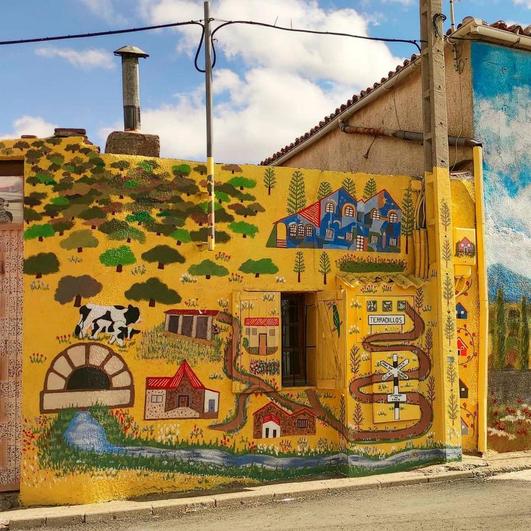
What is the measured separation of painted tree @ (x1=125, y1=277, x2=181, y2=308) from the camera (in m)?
7.78

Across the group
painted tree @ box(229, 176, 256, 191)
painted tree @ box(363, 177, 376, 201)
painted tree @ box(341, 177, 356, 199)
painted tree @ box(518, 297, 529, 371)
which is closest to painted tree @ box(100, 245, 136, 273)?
painted tree @ box(229, 176, 256, 191)

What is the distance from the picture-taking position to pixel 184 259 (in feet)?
26.3

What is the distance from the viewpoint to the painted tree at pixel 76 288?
24.8 feet

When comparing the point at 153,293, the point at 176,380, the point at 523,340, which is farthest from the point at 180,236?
the point at 523,340

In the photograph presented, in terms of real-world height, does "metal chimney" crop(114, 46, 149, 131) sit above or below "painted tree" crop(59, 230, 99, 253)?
above

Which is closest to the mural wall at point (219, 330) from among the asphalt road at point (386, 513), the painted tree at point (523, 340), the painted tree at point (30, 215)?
the painted tree at point (30, 215)

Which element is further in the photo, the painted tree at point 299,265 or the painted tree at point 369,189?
the painted tree at point 369,189

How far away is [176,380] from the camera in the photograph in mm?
7863

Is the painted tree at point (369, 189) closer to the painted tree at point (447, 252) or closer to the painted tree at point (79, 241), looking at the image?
the painted tree at point (447, 252)

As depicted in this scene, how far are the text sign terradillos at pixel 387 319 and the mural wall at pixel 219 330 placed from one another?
0.02 meters

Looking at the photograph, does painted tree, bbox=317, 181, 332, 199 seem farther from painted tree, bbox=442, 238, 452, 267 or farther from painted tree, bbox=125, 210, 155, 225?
painted tree, bbox=125, 210, 155, 225

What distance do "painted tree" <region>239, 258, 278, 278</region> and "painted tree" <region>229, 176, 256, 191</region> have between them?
963mm

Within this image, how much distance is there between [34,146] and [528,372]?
7.66 m

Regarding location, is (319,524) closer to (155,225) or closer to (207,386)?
(207,386)
